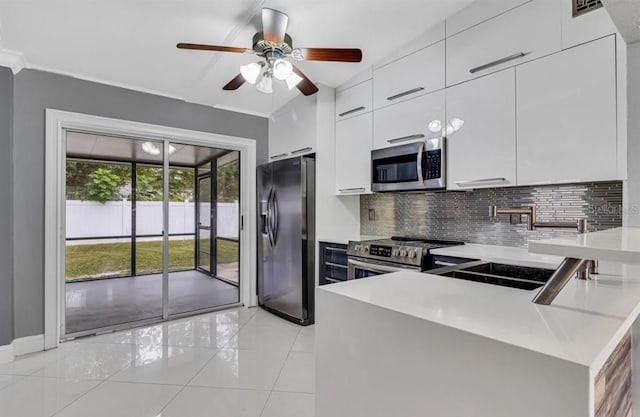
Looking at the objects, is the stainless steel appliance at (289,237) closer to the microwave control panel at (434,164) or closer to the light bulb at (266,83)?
the light bulb at (266,83)

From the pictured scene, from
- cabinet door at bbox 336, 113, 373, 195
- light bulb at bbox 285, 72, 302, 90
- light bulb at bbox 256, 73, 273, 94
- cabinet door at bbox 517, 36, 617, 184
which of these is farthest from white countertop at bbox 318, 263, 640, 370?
cabinet door at bbox 336, 113, 373, 195

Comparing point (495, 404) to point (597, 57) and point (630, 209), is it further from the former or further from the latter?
point (597, 57)

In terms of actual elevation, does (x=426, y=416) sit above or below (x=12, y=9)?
below

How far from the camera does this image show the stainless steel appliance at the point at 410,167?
264cm

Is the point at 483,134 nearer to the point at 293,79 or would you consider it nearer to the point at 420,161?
the point at 420,161

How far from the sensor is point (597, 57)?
73.6 inches

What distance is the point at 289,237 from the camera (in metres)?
3.57

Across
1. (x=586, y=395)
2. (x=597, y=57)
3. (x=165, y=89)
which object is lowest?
(x=586, y=395)

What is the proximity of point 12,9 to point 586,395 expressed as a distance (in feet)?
11.0

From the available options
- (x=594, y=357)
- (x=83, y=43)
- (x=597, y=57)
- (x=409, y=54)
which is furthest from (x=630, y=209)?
(x=83, y=43)

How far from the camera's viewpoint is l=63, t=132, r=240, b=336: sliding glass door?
3512 mm

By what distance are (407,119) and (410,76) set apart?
1.23 feet

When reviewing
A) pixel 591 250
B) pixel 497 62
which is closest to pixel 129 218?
pixel 497 62

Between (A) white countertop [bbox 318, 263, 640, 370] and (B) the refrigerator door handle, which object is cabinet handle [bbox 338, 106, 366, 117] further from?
(A) white countertop [bbox 318, 263, 640, 370]
